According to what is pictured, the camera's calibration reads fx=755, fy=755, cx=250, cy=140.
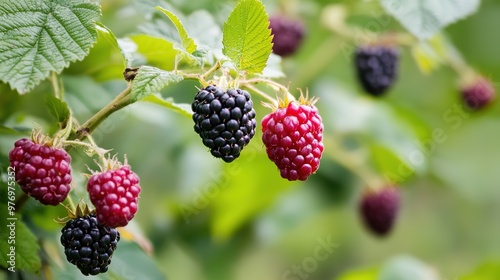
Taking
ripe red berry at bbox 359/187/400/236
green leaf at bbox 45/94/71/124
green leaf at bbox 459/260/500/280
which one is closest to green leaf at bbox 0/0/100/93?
green leaf at bbox 45/94/71/124

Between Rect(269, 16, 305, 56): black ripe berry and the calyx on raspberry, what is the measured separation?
1.49 metres

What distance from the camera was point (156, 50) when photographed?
6.26 ft

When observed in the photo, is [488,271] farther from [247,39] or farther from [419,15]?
[247,39]

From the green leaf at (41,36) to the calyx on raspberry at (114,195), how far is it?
0.74 ft

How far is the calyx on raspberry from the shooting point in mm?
1443

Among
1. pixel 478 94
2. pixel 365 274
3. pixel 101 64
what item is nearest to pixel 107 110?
pixel 101 64

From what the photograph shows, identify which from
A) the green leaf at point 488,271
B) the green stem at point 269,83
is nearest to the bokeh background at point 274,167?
the green leaf at point 488,271

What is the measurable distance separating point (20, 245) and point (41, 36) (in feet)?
1.62

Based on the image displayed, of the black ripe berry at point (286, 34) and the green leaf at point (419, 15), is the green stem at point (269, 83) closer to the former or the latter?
the green leaf at point (419, 15)

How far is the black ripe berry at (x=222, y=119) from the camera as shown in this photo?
1.45 metres

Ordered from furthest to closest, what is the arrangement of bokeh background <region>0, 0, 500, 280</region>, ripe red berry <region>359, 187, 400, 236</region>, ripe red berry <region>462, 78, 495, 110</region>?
ripe red berry <region>462, 78, 495, 110</region>
ripe red berry <region>359, 187, 400, 236</region>
bokeh background <region>0, 0, 500, 280</region>

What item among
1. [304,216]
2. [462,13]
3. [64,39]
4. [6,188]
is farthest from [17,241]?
[304,216]

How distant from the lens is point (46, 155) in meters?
1.49

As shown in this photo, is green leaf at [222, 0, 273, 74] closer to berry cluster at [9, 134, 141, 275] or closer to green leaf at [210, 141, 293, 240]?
berry cluster at [9, 134, 141, 275]
